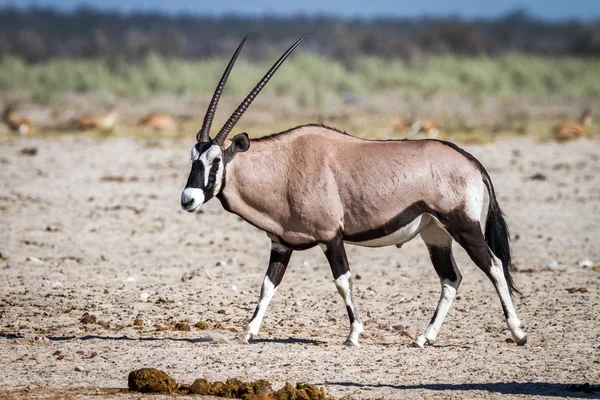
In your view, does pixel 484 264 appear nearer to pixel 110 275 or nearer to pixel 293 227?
pixel 293 227

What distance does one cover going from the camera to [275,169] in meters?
8.13

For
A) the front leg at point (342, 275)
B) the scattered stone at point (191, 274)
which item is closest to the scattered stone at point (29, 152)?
the scattered stone at point (191, 274)

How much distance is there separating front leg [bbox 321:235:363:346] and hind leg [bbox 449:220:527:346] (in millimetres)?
826

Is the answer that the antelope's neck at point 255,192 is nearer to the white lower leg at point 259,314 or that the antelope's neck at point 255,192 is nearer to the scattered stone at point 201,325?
the white lower leg at point 259,314

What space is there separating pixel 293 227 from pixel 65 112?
19666 millimetres

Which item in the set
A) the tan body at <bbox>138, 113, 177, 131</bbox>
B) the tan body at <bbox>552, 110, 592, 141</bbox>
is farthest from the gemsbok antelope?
the tan body at <bbox>138, 113, 177, 131</bbox>

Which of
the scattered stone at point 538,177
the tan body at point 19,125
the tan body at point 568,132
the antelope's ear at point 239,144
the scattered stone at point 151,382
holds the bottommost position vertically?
the scattered stone at point 151,382

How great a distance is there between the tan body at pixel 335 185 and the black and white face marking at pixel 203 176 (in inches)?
6.7

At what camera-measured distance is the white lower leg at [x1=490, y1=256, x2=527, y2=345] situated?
26.3 ft

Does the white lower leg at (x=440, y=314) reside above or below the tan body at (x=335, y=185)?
below

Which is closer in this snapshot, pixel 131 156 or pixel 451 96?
pixel 131 156

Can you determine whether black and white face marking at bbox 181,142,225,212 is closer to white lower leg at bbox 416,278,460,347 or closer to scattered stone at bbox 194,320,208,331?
scattered stone at bbox 194,320,208,331

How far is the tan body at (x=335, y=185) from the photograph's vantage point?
26.1 feet

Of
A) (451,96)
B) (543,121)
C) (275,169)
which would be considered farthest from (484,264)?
(451,96)
